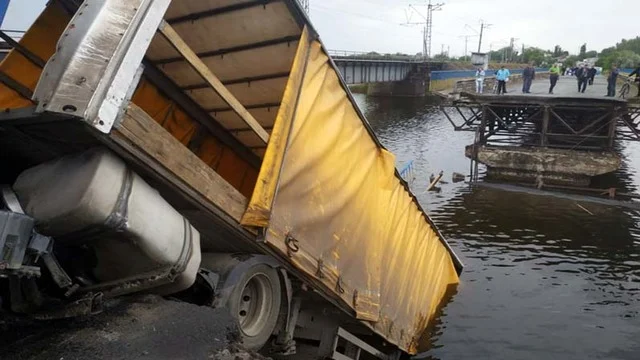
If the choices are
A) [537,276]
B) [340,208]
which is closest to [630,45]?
[537,276]

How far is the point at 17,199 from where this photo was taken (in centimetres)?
279

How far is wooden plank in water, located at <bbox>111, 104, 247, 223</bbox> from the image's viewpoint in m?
2.67

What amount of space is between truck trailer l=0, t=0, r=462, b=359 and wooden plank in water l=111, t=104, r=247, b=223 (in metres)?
0.01

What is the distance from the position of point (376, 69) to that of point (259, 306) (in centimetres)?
4272

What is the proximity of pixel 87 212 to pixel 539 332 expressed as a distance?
31.9ft

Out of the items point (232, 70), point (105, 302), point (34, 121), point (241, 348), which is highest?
point (232, 70)

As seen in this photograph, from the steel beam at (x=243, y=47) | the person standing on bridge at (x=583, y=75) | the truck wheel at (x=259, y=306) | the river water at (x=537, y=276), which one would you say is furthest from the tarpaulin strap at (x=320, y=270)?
the person standing on bridge at (x=583, y=75)

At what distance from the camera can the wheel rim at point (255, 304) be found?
4.24 m

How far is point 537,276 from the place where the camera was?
12.7m

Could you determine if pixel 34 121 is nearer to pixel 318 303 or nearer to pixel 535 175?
pixel 318 303

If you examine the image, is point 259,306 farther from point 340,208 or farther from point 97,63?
point 97,63

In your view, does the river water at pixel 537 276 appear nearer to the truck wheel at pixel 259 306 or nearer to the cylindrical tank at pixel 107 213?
the truck wheel at pixel 259 306

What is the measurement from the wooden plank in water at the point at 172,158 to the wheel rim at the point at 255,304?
3.38ft

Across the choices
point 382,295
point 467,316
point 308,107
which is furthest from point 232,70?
point 467,316
